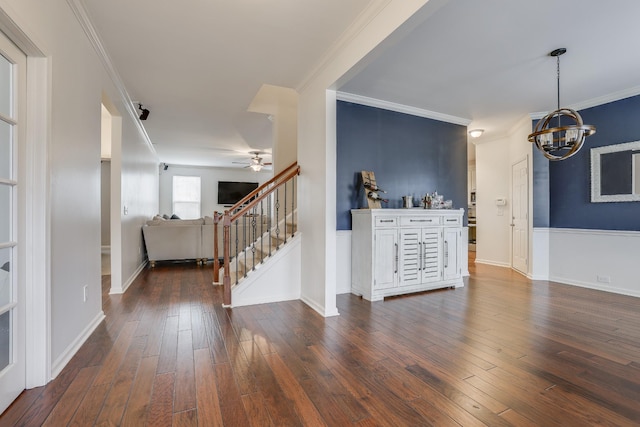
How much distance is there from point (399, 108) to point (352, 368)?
12.4ft

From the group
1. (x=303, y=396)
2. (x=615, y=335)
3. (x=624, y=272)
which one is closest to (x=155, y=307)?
(x=303, y=396)

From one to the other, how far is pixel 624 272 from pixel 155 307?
5.92m

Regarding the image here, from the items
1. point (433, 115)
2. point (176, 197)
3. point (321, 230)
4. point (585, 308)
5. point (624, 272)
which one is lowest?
point (585, 308)

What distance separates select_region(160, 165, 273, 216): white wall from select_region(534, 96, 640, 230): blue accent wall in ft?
29.1

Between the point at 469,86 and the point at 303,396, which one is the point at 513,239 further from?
the point at 303,396

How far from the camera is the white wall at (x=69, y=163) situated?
1.92m

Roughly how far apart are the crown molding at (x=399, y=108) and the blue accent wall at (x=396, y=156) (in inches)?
2.2

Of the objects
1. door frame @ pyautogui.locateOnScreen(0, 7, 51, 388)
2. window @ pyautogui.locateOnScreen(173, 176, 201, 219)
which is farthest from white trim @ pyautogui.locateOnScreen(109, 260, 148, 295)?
window @ pyautogui.locateOnScreen(173, 176, 201, 219)

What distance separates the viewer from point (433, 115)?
489 cm

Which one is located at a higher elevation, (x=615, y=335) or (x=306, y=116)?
(x=306, y=116)

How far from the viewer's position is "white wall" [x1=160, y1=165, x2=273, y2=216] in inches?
406

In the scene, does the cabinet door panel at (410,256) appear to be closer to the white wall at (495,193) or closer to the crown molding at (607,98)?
Answer: the white wall at (495,193)

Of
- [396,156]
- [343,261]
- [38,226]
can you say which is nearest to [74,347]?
[38,226]

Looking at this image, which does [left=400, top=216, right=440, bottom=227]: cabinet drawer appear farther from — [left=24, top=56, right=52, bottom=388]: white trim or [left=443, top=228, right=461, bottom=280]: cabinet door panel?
[left=24, top=56, right=52, bottom=388]: white trim
